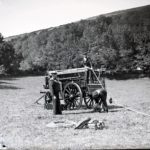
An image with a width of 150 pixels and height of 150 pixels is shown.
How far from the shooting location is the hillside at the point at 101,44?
36344 mm

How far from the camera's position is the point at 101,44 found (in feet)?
140

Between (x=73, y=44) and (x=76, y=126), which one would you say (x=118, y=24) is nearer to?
(x=73, y=44)

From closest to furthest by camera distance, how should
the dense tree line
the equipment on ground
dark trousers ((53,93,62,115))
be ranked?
dark trousers ((53,93,62,115)) → the equipment on ground → the dense tree line

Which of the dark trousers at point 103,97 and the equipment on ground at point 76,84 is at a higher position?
the equipment on ground at point 76,84

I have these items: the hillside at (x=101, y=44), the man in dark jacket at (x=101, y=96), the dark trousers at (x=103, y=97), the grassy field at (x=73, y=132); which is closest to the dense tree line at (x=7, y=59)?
the hillside at (x=101, y=44)

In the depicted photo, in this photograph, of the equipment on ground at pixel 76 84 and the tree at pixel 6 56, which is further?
the tree at pixel 6 56

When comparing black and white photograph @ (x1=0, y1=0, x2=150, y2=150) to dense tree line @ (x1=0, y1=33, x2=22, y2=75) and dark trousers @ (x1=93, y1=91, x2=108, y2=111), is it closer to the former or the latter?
dark trousers @ (x1=93, y1=91, x2=108, y2=111)

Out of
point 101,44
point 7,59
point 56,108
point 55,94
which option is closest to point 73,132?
Answer: point 56,108

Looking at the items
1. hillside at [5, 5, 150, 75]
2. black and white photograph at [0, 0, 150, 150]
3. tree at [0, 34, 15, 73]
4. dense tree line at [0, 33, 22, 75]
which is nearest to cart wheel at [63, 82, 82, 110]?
black and white photograph at [0, 0, 150, 150]

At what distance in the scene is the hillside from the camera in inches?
1431

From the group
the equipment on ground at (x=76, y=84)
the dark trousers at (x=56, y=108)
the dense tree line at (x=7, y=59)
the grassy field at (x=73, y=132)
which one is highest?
the dense tree line at (x=7, y=59)

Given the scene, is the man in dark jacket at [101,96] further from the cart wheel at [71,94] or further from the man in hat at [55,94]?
the man in hat at [55,94]

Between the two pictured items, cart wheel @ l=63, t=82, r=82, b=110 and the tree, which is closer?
cart wheel @ l=63, t=82, r=82, b=110

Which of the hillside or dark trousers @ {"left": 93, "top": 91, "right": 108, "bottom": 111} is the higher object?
the hillside
